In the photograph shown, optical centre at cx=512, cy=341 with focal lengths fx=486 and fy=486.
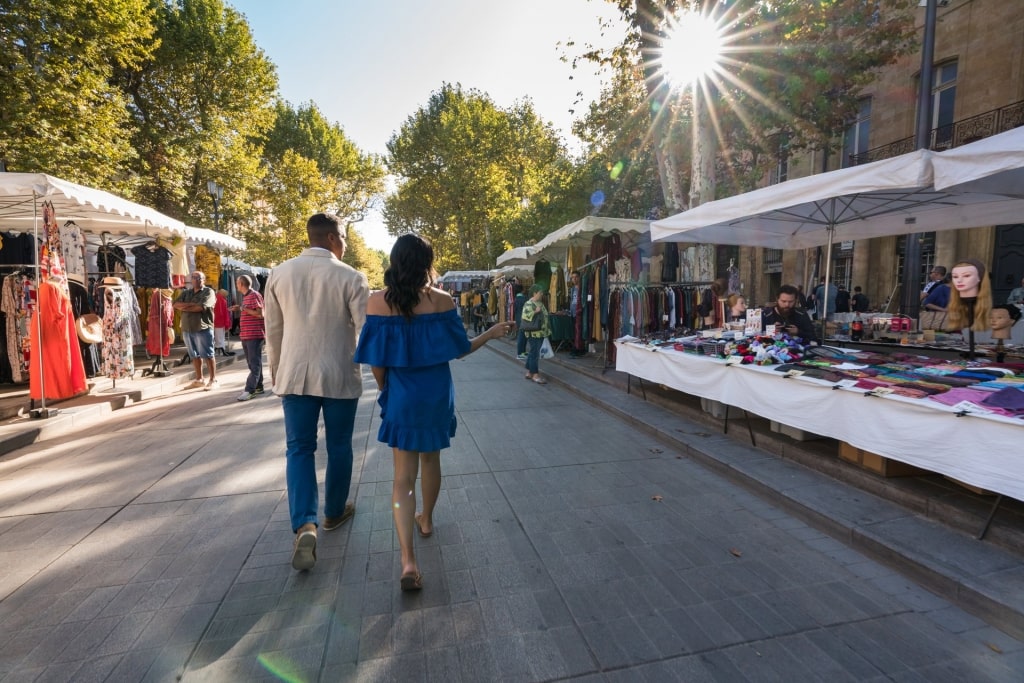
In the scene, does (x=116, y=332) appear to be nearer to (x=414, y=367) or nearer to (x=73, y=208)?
(x=73, y=208)

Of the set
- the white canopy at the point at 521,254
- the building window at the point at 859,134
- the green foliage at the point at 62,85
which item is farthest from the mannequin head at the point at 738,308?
the green foliage at the point at 62,85

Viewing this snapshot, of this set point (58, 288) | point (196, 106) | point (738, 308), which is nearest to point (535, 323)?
point (738, 308)

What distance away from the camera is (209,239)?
1152cm

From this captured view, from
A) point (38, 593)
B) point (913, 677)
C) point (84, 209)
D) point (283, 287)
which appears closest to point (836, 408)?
point (913, 677)

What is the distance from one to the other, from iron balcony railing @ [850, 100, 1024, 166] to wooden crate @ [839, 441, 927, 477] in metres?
11.3

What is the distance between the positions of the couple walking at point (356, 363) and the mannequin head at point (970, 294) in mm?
5062

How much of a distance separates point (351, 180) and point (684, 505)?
119 ft

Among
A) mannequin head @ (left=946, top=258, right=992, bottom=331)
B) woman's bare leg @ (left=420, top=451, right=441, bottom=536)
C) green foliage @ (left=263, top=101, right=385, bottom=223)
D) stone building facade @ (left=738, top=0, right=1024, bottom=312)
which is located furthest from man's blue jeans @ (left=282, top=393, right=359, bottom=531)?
green foliage @ (left=263, top=101, right=385, bottom=223)

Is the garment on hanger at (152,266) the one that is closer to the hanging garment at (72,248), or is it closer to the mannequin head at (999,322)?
the hanging garment at (72,248)

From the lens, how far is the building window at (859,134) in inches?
693

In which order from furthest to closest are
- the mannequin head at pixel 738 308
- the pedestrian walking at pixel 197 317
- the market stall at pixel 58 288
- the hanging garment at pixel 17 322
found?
the pedestrian walking at pixel 197 317, the mannequin head at pixel 738 308, the hanging garment at pixel 17 322, the market stall at pixel 58 288

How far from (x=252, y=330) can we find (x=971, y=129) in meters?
19.0

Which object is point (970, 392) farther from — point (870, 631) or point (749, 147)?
point (749, 147)

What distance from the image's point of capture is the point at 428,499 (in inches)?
124
